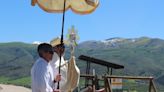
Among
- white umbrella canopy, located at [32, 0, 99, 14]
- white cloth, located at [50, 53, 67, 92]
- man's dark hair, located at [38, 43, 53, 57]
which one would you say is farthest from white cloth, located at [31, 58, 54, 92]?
white umbrella canopy, located at [32, 0, 99, 14]

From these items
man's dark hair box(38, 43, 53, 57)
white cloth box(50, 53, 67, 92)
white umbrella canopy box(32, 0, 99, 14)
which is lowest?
white cloth box(50, 53, 67, 92)

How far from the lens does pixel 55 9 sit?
33.2ft

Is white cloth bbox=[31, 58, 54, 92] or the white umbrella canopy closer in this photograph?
white cloth bbox=[31, 58, 54, 92]

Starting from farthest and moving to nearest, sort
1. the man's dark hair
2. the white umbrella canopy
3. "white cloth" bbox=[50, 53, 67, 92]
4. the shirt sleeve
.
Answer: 1. the white umbrella canopy
2. "white cloth" bbox=[50, 53, 67, 92]
3. the man's dark hair
4. the shirt sleeve

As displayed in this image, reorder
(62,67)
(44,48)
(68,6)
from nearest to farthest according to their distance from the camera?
1. (44,48)
2. (62,67)
3. (68,6)

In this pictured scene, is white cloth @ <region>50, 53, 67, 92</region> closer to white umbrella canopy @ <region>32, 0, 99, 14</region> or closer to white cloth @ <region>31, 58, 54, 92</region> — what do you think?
white umbrella canopy @ <region>32, 0, 99, 14</region>

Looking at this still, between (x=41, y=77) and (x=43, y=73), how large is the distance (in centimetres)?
7

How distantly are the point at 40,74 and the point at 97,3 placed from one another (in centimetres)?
251

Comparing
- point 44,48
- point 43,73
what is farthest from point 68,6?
point 43,73

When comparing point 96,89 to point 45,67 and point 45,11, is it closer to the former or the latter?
point 45,11

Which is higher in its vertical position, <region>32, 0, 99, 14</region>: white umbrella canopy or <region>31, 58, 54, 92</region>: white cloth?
<region>32, 0, 99, 14</region>: white umbrella canopy

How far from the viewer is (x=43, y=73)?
787 cm

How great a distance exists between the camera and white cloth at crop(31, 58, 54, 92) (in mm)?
7840

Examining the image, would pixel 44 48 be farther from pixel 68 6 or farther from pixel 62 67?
pixel 68 6
